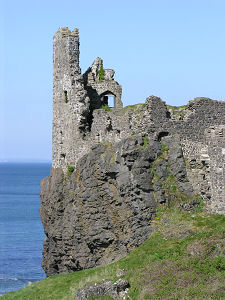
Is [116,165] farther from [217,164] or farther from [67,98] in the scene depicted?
[67,98]

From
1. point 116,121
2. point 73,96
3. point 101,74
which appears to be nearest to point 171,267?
point 116,121

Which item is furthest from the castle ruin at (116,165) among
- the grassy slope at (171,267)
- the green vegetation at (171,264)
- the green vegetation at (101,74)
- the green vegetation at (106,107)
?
the grassy slope at (171,267)

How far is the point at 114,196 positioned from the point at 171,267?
9803 millimetres

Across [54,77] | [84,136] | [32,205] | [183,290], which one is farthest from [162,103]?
[32,205]

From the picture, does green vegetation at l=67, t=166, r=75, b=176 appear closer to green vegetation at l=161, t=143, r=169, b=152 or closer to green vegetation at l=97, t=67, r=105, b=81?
green vegetation at l=97, t=67, r=105, b=81

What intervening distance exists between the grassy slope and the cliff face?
133cm

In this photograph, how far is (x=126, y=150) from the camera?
34.7m

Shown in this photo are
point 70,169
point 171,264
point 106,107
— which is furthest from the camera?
point 106,107

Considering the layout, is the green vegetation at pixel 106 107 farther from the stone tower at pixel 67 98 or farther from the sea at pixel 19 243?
the sea at pixel 19 243

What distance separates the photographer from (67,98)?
41.5 metres

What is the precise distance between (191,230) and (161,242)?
5.21 feet

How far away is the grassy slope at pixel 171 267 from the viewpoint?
24.9 meters

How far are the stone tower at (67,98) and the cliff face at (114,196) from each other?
1881mm

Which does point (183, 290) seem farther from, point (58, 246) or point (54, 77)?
point (54, 77)
